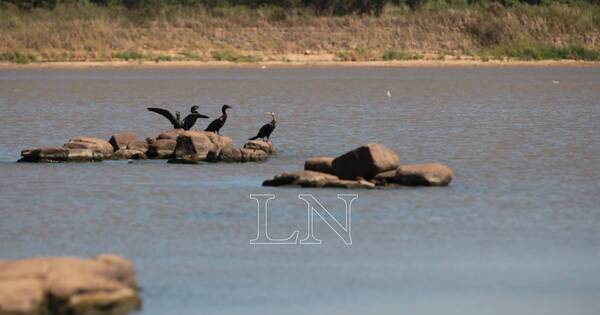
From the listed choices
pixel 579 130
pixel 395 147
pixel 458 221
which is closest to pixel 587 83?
pixel 579 130

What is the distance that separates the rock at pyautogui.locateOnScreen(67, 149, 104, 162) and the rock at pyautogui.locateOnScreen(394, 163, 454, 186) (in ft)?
26.0

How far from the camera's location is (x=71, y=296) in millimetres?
14250

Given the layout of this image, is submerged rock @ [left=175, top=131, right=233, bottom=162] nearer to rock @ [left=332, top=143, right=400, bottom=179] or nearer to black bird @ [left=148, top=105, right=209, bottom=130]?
black bird @ [left=148, top=105, right=209, bottom=130]

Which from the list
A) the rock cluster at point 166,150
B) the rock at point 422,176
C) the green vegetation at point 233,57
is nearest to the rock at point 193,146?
the rock cluster at point 166,150

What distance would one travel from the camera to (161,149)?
29.9m

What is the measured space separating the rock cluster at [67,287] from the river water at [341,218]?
0.49 meters

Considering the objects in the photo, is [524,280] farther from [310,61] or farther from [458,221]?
[310,61]

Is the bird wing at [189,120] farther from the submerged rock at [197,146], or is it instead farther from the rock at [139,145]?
the submerged rock at [197,146]

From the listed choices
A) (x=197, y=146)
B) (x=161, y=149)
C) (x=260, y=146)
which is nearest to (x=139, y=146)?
(x=161, y=149)

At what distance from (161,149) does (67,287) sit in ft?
51.6

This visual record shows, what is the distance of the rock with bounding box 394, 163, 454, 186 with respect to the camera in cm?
2392

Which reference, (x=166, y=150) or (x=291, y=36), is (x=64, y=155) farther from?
(x=291, y=36)

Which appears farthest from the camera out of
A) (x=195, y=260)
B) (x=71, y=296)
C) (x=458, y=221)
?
(x=458, y=221)

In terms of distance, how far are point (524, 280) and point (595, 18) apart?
66207mm
